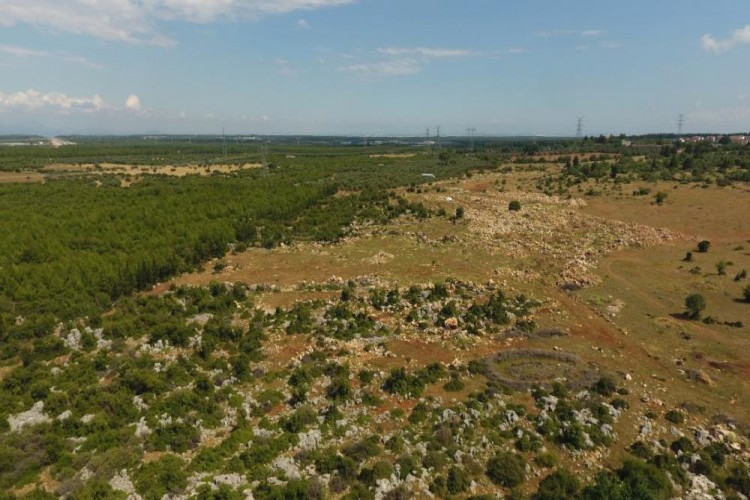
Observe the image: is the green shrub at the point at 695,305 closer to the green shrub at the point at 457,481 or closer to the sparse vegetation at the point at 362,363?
the sparse vegetation at the point at 362,363

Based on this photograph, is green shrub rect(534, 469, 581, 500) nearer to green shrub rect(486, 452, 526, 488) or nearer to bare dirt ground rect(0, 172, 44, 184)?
green shrub rect(486, 452, 526, 488)

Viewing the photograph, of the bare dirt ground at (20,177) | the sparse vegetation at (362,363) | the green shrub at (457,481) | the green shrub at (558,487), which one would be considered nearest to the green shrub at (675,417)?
the sparse vegetation at (362,363)

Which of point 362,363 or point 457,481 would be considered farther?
point 362,363

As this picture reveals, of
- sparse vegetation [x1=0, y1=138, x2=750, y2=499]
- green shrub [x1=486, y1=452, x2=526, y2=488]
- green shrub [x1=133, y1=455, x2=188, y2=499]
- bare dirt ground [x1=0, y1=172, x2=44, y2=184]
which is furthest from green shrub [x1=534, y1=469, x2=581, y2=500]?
bare dirt ground [x1=0, y1=172, x2=44, y2=184]

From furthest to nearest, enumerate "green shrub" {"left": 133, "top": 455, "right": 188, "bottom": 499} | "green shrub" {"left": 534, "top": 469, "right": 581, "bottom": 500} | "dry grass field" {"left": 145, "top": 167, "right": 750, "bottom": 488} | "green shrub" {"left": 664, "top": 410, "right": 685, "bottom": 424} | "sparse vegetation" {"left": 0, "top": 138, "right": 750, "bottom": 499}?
"dry grass field" {"left": 145, "top": 167, "right": 750, "bottom": 488} < "green shrub" {"left": 664, "top": 410, "right": 685, "bottom": 424} < "sparse vegetation" {"left": 0, "top": 138, "right": 750, "bottom": 499} < "green shrub" {"left": 534, "top": 469, "right": 581, "bottom": 500} < "green shrub" {"left": 133, "top": 455, "right": 188, "bottom": 499}

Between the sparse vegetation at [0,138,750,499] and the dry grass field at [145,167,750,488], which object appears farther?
the dry grass field at [145,167,750,488]

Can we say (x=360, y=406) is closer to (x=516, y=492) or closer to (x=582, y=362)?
(x=516, y=492)

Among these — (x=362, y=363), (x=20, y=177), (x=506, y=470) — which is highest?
(x=20, y=177)

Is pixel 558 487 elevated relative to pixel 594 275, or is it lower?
lower

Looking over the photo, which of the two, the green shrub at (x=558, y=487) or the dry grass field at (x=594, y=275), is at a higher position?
the dry grass field at (x=594, y=275)

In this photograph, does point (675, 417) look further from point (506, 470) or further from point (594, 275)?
point (594, 275)

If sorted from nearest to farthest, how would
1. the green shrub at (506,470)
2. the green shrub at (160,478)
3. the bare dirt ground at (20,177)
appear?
the green shrub at (160,478) < the green shrub at (506,470) < the bare dirt ground at (20,177)

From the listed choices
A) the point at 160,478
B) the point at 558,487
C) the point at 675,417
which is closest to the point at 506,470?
the point at 558,487
